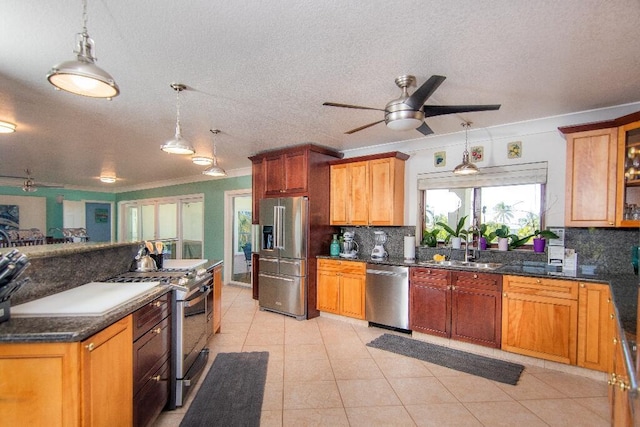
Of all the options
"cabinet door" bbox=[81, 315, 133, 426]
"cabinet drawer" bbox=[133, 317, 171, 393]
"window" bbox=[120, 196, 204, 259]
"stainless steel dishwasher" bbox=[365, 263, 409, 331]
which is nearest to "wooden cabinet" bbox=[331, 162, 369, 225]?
"stainless steel dishwasher" bbox=[365, 263, 409, 331]

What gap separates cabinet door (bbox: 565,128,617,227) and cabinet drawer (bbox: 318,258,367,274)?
2279 mm

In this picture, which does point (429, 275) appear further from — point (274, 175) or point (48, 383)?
point (48, 383)

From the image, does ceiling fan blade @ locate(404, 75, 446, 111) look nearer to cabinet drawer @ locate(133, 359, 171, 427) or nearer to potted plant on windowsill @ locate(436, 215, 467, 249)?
potted plant on windowsill @ locate(436, 215, 467, 249)

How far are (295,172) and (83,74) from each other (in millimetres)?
3333

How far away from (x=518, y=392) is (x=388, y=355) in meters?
1.17

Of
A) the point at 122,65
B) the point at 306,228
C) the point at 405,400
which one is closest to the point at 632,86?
the point at 405,400

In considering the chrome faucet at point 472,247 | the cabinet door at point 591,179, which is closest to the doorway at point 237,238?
the chrome faucet at point 472,247

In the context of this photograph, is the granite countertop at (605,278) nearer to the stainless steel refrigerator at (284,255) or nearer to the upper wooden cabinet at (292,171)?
the stainless steel refrigerator at (284,255)

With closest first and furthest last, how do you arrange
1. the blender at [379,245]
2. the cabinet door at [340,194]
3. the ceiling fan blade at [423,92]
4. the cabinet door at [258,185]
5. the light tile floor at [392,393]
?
the ceiling fan blade at [423,92] < the light tile floor at [392,393] < the blender at [379,245] < the cabinet door at [340,194] < the cabinet door at [258,185]

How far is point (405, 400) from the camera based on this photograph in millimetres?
2527

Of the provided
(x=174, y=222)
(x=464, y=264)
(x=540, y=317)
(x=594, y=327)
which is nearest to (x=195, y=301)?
(x=464, y=264)

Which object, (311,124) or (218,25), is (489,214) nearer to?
(311,124)

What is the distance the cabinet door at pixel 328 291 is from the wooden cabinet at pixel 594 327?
2.64m

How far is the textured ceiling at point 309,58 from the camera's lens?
5.56ft
